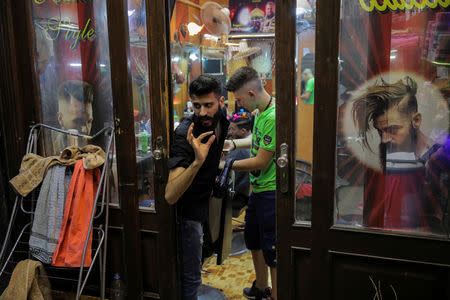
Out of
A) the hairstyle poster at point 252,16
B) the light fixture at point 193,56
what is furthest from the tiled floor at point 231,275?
the hairstyle poster at point 252,16

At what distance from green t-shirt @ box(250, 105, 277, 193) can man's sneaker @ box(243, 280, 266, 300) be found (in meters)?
0.75

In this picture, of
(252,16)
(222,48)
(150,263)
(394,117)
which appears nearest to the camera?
(394,117)

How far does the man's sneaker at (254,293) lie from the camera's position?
2773mm

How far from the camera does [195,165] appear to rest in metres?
Answer: 1.92

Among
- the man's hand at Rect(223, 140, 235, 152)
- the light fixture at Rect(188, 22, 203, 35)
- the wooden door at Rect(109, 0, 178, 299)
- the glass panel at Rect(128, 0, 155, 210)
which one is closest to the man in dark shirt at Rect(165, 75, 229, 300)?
the wooden door at Rect(109, 0, 178, 299)

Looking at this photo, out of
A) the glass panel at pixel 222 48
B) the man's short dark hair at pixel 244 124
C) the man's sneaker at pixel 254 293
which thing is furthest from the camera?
the glass panel at pixel 222 48

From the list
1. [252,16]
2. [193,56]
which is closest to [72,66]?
[193,56]

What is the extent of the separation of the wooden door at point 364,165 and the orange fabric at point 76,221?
1190 mm

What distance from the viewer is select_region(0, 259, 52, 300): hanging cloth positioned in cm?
234

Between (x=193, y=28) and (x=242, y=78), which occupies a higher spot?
(x=193, y=28)

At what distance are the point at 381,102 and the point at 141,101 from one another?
1377 mm

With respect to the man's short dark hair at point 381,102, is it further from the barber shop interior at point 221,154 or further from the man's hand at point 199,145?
the man's hand at point 199,145

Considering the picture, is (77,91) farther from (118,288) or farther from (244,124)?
(244,124)

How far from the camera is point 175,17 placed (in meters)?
6.52
